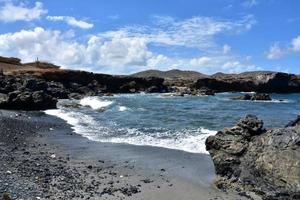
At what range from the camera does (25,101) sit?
145ft

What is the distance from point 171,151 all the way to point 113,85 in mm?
82827

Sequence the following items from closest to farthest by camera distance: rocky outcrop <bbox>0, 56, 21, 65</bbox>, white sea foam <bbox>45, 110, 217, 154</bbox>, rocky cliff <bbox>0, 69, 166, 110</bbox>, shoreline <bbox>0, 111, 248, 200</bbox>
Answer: shoreline <bbox>0, 111, 248, 200</bbox>, white sea foam <bbox>45, 110, 217, 154</bbox>, rocky cliff <bbox>0, 69, 166, 110</bbox>, rocky outcrop <bbox>0, 56, 21, 65</bbox>

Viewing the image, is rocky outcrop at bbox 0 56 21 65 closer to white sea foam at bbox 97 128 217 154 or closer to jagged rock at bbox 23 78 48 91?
jagged rock at bbox 23 78 48 91

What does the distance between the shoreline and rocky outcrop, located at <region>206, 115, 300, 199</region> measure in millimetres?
794

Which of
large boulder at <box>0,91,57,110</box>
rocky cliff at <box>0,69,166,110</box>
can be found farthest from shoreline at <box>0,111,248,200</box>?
rocky cliff at <box>0,69,166,110</box>

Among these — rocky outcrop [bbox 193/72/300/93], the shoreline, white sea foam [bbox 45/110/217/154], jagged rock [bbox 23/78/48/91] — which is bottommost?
the shoreline

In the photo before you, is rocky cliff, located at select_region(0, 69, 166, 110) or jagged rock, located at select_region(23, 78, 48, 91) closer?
rocky cliff, located at select_region(0, 69, 166, 110)

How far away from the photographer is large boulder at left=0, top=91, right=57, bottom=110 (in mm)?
43719

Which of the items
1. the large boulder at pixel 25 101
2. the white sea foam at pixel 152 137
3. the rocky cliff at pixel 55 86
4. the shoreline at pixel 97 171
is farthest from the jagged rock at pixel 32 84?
the shoreline at pixel 97 171

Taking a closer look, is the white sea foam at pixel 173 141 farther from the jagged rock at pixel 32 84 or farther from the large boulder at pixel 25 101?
the jagged rock at pixel 32 84

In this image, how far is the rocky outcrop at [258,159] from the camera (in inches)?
541

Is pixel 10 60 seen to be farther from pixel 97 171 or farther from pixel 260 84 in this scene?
pixel 97 171

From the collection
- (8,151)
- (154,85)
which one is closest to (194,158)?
→ (8,151)

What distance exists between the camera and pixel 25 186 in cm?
1401
